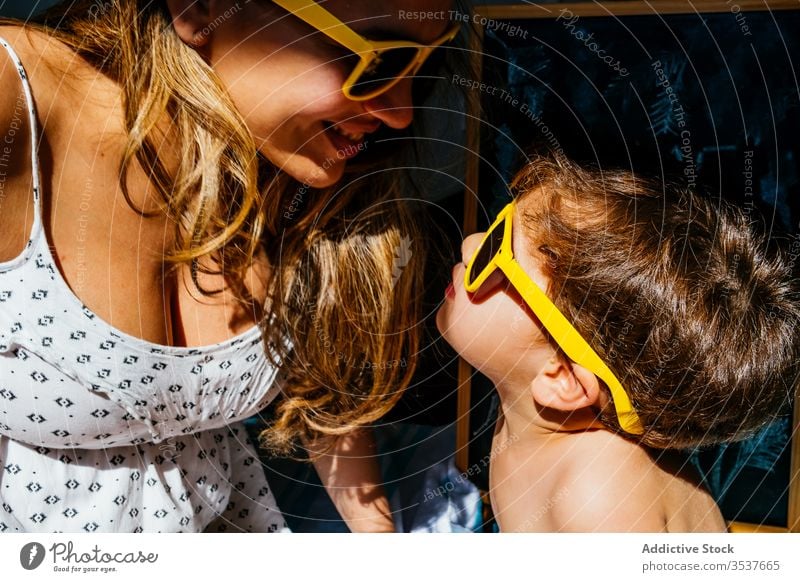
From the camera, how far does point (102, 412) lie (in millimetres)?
532

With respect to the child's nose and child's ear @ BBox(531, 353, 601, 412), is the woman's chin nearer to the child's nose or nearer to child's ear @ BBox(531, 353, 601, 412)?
the child's nose

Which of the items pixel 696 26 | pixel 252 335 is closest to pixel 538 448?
pixel 252 335

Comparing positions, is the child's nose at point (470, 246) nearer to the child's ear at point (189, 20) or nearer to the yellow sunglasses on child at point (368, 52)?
the yellow sunglasses on child at point (368, 52)

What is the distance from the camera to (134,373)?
0.53 meters

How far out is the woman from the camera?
50 cm

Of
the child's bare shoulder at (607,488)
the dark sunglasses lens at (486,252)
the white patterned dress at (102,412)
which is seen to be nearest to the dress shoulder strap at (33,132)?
the white patterned dress at (102,412)

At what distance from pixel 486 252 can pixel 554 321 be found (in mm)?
80

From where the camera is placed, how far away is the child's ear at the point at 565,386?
1.85 feet

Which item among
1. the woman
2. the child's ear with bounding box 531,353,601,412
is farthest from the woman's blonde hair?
the child's ear with bounding box 531,353,601,412

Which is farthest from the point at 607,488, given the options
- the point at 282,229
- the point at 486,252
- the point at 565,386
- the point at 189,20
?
the point at 189,20
